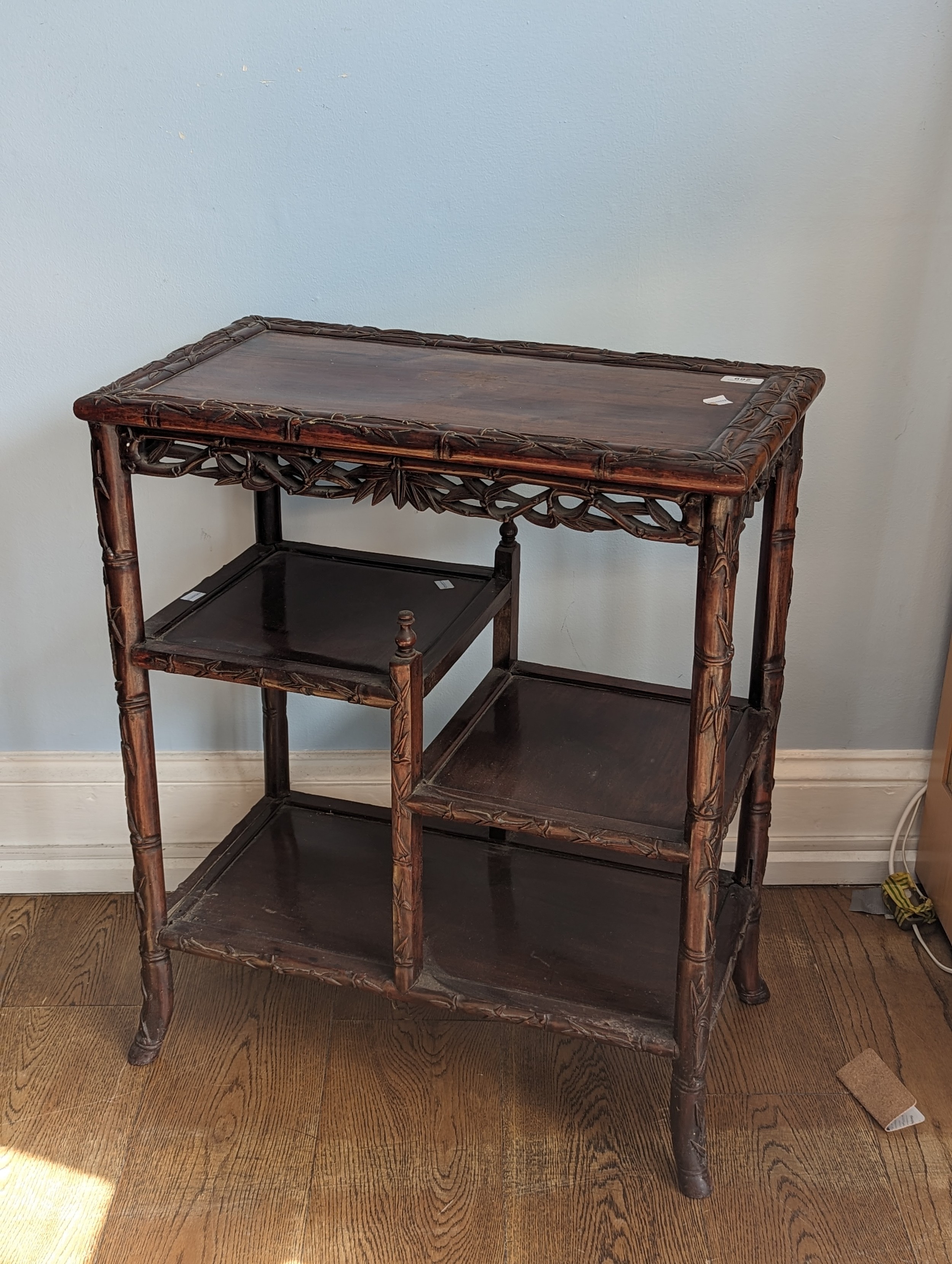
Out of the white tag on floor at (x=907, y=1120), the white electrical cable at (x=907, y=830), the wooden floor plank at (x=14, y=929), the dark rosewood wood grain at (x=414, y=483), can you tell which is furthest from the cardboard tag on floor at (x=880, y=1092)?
the wooden floor plank at (x=14, y=929)

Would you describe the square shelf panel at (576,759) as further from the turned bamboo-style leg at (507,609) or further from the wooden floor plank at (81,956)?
the wooden floor plank at (81,956)

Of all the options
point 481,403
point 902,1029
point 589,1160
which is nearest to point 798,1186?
point 589,1160

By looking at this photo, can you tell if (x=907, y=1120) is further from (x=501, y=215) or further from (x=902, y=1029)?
(x=501, y=215)

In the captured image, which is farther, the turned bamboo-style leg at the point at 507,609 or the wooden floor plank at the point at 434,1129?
the turned bamboo-style leg at the point at 507,609

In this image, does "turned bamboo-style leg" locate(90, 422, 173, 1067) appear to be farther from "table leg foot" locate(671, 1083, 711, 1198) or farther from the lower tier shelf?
"table leg foot" locate(671, 1083, 711, 1198)

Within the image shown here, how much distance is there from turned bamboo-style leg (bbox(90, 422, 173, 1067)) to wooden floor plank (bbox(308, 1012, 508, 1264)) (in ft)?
1.03

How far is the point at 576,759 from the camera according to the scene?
1854 mm

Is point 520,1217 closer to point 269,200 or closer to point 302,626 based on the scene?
point 302,626

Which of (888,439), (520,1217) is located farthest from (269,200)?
(520,1217)

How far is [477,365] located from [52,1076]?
1.33m

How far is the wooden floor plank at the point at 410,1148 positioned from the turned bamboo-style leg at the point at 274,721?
1.46 ft

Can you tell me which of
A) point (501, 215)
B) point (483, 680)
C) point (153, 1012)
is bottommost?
point (153, 1012)

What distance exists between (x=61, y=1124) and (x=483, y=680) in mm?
957

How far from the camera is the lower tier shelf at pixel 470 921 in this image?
1.84 m
